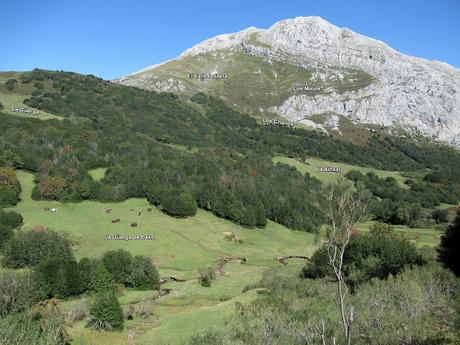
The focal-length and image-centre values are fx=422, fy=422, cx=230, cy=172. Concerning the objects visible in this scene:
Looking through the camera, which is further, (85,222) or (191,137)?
(191,137)

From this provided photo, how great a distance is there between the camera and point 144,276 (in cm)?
5838

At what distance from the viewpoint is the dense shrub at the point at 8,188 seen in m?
84.0

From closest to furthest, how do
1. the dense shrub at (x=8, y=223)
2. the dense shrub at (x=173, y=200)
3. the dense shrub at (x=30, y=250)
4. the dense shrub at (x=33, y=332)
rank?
the dense shrub at (x=33, y=332) < the dense shrub at (x=30, y=250) < the dense shrub at (x=8, y=223) < the dense shrub at (x=173, y=200)

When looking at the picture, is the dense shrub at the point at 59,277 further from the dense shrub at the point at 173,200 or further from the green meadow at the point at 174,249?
the dense shrub at the point at 173,200

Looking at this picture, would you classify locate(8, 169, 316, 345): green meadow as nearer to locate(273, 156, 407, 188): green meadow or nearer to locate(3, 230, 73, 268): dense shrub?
locate(3, 230, 73, 268): dense shrub

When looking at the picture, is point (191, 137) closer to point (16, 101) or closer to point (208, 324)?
point (16, 101)

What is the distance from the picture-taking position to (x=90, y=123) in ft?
533

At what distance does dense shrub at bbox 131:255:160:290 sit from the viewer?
58.2 metres

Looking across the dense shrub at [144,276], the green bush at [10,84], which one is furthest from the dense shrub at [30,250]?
the green bush at [10,84]

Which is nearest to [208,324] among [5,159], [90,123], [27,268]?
[27,268]

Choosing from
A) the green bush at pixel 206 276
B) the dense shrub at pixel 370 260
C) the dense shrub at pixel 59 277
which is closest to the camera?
the dense shrub at pixel 59 277

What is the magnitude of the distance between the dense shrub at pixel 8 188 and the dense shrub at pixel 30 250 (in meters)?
22.8

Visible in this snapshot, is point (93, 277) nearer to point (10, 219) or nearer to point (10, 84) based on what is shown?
point (10, 219)

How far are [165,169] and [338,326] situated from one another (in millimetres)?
90297
